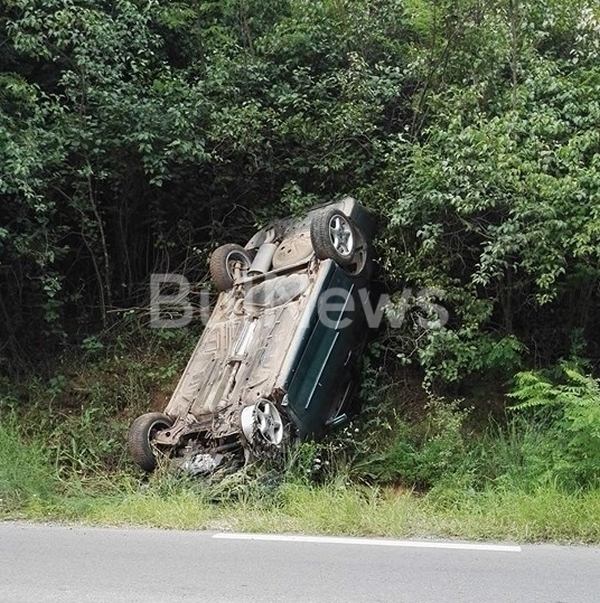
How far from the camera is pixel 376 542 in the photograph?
5.33 meters

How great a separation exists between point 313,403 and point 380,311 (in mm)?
1684

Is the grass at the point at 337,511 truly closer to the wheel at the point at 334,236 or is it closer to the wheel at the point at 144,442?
the wheel at the point at 144,442

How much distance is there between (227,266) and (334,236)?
1.46 meters

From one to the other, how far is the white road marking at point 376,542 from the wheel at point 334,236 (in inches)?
124

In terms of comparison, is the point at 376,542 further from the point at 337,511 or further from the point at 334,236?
the point at 334,236

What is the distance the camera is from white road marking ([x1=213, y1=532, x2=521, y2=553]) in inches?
204

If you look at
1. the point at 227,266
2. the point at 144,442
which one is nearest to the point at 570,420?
the point at 144,442

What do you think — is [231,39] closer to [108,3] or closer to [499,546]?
[108,3]

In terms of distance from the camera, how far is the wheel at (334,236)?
7734mm

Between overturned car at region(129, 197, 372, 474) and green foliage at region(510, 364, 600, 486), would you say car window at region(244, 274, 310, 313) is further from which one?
green foliage at region(510, 364, 600, 486)

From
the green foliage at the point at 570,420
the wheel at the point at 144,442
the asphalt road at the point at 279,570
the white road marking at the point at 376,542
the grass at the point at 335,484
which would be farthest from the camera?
the wheel at the point at 144,442

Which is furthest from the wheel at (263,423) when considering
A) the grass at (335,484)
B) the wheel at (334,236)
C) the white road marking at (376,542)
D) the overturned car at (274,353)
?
the wheel at (334,236)

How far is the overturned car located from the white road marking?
123 centimetres

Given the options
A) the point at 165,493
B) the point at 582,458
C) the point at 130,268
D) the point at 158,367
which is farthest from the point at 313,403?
the point at 130,268
